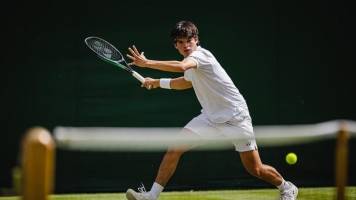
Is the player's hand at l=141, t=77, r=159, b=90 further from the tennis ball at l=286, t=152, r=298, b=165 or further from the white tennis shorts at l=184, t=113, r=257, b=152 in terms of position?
the tennis ball at l=286, t=152, r=298, b=165

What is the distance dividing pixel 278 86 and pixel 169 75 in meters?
1.31

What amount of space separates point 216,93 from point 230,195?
177 cm

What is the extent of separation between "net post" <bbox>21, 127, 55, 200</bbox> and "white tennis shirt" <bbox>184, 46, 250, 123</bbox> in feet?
9.52

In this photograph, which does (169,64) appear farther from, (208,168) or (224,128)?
(208,168)

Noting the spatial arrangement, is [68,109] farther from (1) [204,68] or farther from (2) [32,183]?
(2) [32,183]

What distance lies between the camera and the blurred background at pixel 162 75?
6.44 m

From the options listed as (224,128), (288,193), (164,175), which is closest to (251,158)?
(224,128)

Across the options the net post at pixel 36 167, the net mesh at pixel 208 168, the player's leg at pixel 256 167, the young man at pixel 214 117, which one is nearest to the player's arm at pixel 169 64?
the young man at pixel 214 117

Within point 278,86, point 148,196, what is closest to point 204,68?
point 148,196

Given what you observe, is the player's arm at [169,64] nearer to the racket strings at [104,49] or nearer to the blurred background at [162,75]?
the racket strings at [104,49]

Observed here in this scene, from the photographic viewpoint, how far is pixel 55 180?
6.46m

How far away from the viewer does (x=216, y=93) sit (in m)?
4.98

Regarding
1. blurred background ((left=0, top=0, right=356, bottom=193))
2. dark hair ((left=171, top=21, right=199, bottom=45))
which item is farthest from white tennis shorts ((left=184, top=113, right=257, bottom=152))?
blurred background ((left=0, top=0, right=356, bottom=193))

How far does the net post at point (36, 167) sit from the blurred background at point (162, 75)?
4.40 m
